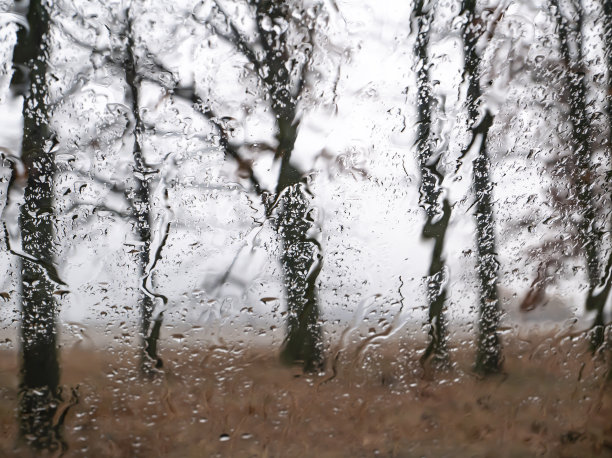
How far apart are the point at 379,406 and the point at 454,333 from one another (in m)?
0.26

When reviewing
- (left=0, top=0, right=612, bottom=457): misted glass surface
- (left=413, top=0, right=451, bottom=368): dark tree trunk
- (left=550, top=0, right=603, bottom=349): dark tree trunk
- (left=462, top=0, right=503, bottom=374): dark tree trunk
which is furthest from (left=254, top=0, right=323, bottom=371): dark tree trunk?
(left=550, top=0, right=603, bottom=349): dark tree trunk

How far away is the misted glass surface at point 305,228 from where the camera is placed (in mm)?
1021

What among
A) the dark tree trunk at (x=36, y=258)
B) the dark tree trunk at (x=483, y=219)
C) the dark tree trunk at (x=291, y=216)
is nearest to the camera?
the dark tree trunk at (x=36, y=258)

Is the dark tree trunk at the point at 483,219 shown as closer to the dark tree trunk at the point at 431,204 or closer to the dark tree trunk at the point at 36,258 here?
the dark tree trunk at the point at 431,204

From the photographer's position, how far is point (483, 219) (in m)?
1.23

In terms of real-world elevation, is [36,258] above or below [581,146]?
below

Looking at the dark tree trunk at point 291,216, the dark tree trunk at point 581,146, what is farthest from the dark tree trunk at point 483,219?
the dark tree trunk at point 291,216

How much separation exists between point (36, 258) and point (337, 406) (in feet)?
2.48

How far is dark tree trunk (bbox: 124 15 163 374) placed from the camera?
3.44ft

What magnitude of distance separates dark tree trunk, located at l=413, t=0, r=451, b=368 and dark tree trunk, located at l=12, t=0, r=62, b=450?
863mm

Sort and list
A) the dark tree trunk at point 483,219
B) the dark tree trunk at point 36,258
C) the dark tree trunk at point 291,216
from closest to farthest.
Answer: the dark tree trunk at point 36,258 < the dark tree trunk at point 291,216 < the dark tree trunk at point 483,219

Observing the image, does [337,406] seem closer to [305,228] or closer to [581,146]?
[305,228]

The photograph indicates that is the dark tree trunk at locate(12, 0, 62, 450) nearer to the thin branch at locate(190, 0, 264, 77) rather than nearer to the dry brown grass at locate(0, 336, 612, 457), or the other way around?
the dry brown grass at locate(0, 336, 612, 457)

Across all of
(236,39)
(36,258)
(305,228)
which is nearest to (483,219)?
(305,228)
